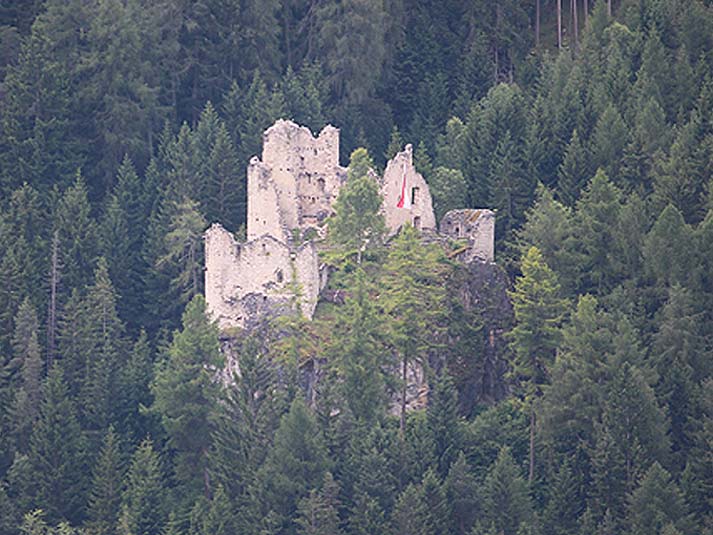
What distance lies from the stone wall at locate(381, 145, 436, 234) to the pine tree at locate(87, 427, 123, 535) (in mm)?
12426

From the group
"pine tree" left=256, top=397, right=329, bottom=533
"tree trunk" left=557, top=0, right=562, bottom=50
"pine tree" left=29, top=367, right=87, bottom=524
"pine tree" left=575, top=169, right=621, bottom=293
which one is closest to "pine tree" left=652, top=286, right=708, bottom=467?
"pine tree" left=575, top=169, right=621, bottom=293

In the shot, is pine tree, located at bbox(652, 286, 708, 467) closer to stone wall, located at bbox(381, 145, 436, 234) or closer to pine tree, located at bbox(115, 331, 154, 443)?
stone wall, located at bbox(381, 145, 436, 234)

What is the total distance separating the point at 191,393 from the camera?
10119 centimetres

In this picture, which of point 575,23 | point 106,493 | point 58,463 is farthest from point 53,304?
point 575,23

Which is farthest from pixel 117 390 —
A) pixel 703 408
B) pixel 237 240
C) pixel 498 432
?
pixel 703 408

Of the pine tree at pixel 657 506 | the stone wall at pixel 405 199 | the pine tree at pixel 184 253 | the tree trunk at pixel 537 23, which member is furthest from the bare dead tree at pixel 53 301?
the tree trunk at pixel 537 23

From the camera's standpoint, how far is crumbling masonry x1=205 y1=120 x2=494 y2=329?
329 ft

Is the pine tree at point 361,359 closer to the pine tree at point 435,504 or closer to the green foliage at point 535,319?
the pine tree at point 435,504

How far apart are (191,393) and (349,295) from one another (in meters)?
6.32

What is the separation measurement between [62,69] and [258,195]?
659 inches

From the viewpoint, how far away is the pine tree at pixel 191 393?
10081 cm

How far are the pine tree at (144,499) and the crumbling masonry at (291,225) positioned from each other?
5352mm

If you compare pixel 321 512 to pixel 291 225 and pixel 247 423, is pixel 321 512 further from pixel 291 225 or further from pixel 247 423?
pixel 291 225

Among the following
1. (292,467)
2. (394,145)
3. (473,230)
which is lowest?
(292,467)
